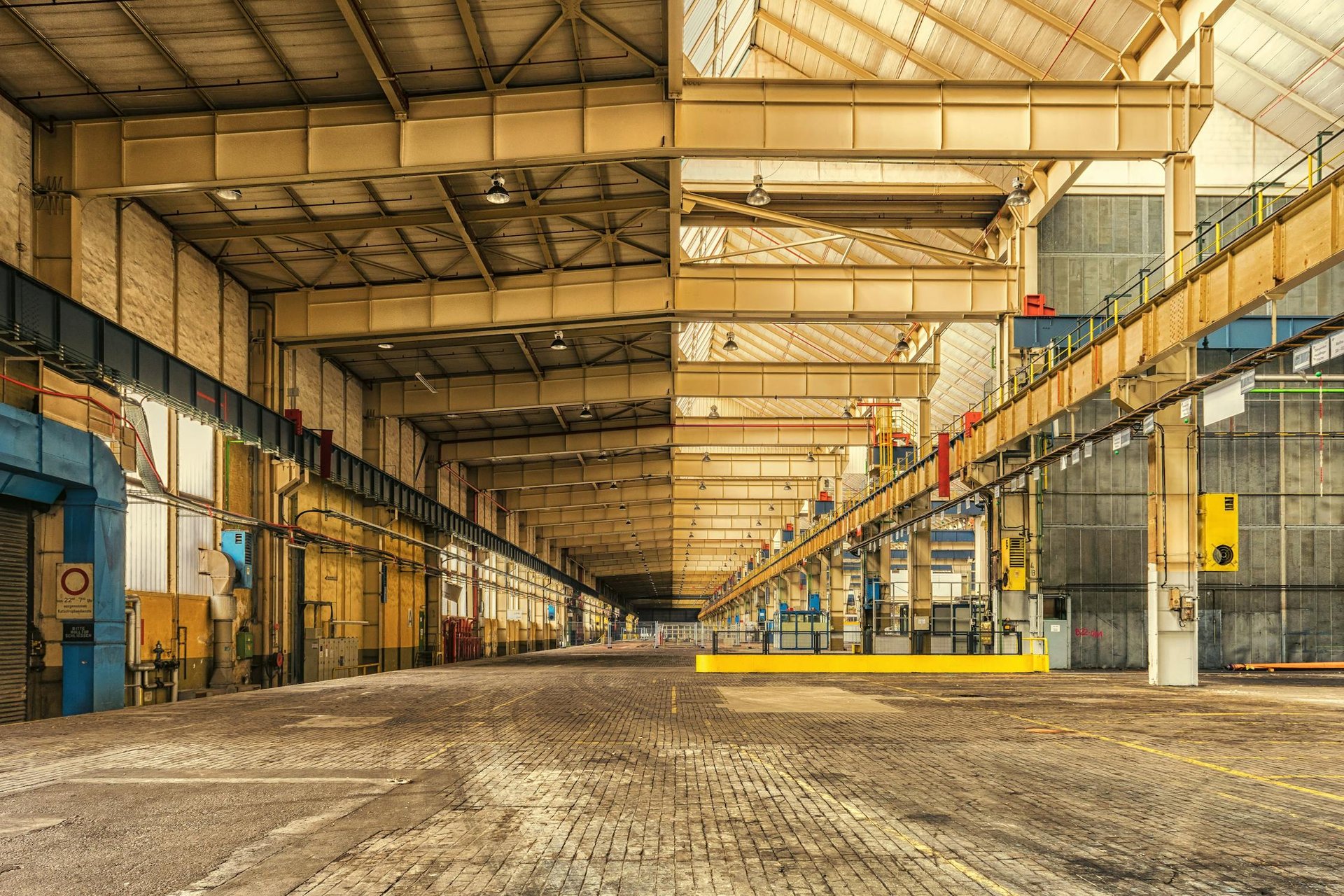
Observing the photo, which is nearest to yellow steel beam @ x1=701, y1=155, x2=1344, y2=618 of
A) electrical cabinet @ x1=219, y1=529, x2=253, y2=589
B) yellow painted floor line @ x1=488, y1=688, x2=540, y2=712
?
yellow painted floor line @ x1=488, y1=688, x2=540, y2=712

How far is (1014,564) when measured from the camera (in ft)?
110

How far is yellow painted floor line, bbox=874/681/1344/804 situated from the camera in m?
9.67

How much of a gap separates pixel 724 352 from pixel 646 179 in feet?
81.1

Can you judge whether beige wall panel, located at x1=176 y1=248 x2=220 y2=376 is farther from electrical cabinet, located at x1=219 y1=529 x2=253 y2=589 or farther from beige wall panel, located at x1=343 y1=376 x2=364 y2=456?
beige wall panel, located at x1=343 y1=376 x2=364 y2=456

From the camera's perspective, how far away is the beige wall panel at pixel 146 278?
22.2m

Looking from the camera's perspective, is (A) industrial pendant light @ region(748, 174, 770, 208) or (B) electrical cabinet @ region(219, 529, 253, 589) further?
(B) electrical cabinet @ region(219, 529, 253, 589)

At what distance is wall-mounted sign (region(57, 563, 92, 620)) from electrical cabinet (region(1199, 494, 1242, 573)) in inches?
812

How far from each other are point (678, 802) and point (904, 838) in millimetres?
2137

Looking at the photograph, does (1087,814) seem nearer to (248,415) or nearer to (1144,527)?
(248,415)

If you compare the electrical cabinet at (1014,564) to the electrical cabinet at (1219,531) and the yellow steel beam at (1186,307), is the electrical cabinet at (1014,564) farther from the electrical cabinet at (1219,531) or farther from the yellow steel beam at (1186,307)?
the electrical cabinet at (1219,531)

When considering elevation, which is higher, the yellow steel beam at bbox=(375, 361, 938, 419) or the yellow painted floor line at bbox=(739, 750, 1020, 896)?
the yellow steel beam at bbox=(375, 361, 938, 419)

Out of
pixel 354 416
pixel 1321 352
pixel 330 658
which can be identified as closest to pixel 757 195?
pixel 1321 352

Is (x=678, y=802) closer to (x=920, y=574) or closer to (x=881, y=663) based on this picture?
(x=881, y=663)

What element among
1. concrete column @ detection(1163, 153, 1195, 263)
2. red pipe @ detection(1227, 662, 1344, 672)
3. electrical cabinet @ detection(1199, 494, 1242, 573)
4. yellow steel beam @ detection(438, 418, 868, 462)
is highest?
concrete column @ detection(1163, 153, 1195, 263)
